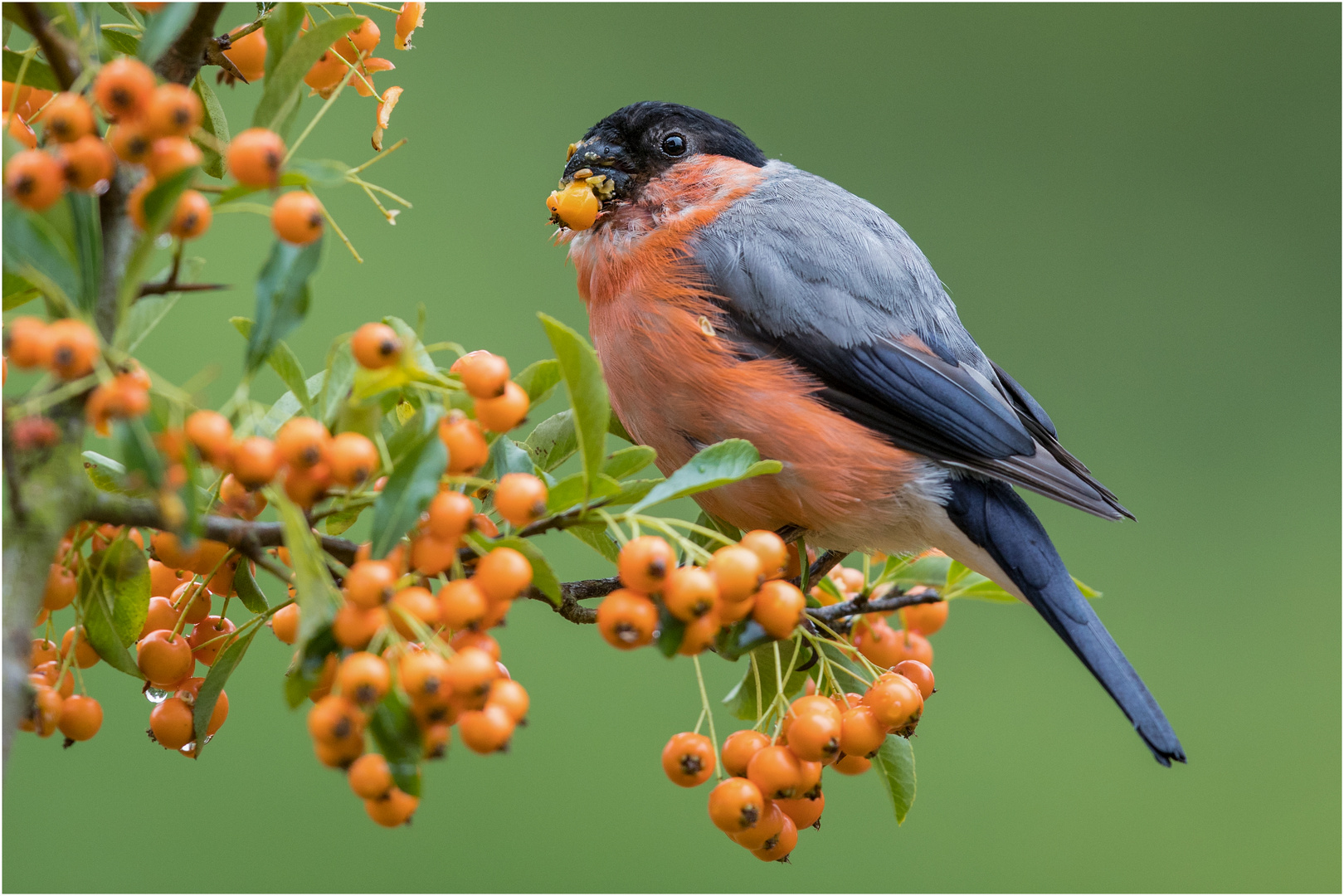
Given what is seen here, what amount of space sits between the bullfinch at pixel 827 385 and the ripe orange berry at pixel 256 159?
2.24ft

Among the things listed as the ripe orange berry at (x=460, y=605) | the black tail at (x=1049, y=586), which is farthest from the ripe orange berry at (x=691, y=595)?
the black tail at (x=1049, y=586)

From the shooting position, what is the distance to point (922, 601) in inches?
44.3

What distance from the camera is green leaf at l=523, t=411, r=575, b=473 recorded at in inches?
37.8

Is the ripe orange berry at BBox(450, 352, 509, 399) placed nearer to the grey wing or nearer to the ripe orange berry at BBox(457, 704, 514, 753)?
the ripe orange berry at BBox(457, 704, 514, 753)

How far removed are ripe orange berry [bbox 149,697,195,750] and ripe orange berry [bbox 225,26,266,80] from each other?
44cm

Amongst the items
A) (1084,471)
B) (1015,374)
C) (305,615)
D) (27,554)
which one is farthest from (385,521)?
(1015,374)

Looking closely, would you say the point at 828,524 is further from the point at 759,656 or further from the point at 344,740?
the point at 344,740

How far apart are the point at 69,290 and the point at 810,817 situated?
670 millimetres

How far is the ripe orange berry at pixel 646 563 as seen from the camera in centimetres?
64

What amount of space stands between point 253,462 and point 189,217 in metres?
0.12

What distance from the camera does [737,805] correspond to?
2.77ft

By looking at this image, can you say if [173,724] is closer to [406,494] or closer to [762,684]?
[406,494]

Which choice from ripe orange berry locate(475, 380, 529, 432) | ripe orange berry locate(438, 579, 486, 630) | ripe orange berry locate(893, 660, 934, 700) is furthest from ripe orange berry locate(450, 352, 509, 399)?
ripe orange berry locate(893, 660, 934, 700)

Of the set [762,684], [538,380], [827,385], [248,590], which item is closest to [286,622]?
[248,590]
